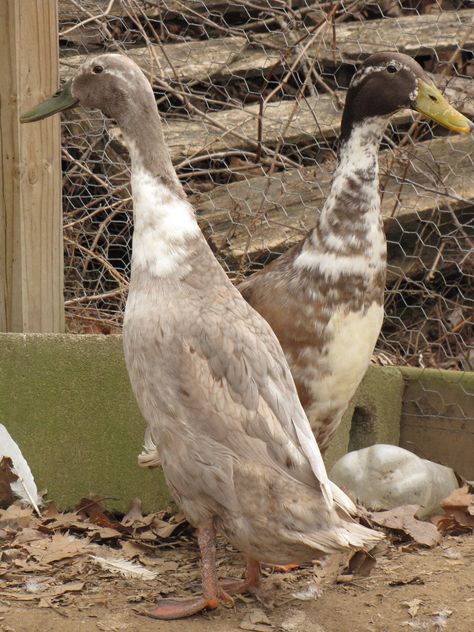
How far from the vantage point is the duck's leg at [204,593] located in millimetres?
2762

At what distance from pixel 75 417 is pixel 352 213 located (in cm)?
113

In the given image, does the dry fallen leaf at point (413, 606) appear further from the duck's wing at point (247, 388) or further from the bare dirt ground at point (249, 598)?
the duck's wing at point (247, 388)

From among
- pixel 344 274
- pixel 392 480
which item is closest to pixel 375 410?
pixel 392 480

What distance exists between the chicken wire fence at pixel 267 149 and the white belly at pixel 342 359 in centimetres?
110

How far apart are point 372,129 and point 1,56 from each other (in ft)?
4.05

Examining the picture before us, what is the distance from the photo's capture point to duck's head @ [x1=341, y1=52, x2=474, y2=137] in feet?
11.5

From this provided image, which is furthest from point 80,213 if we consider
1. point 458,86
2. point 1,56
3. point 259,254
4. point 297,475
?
point 297,475

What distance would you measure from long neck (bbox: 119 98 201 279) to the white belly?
2.19ft

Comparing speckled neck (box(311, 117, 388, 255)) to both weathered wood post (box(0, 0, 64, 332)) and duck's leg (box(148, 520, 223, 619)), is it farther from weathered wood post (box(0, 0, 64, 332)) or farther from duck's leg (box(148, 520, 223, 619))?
duck's leg (box(148, 520, 223, 619))

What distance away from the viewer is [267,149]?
479 centimetres

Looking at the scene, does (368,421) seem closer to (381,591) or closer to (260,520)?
(381,591)

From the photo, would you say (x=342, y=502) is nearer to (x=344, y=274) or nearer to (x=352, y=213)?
(x=344, y=274)

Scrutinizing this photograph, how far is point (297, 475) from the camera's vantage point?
2.78m

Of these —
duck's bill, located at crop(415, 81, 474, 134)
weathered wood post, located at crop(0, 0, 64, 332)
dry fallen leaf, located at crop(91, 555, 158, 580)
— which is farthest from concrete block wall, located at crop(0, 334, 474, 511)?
duck's bill, located at crop(415, 81, 474, 134)
